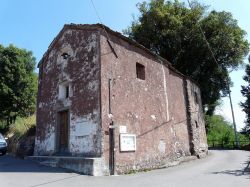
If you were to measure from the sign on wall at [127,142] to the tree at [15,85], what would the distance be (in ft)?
53.9

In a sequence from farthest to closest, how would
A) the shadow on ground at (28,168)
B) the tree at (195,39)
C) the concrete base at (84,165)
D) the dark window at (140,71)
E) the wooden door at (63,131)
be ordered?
the tree at (195,39)
the dark window at (140,71)
the wooden door at (63,131)
the shadow on ground at (28,168)
the concrete base at (84,165)

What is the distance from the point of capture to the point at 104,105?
44.7 ft

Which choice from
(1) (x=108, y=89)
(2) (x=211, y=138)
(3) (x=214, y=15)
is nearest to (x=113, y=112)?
(1) (x=108, y=89)

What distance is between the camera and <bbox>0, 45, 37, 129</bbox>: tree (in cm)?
2733

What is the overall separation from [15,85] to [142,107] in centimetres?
1634

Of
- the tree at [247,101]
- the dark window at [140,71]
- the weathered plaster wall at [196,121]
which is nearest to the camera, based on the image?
the dark window at [140,71]

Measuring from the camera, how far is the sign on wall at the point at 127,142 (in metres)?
13.8

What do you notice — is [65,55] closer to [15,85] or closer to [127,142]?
[127,142]

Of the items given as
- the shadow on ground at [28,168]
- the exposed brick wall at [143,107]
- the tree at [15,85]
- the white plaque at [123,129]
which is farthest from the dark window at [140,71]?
the tree at [15,85]

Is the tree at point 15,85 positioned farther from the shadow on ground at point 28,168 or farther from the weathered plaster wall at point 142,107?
the weathered plaster wall at point 142,107

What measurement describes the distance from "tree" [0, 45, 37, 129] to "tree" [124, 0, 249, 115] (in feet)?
36.3

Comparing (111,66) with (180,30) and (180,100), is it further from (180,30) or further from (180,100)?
(180,30)

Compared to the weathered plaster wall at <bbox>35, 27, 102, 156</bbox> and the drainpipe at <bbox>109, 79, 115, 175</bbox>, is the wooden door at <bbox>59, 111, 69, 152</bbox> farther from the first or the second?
the drainpipe at <bbox>109, 79, 115, 175</bbox>

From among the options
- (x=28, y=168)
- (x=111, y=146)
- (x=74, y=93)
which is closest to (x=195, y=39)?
(x=74, y=93)
